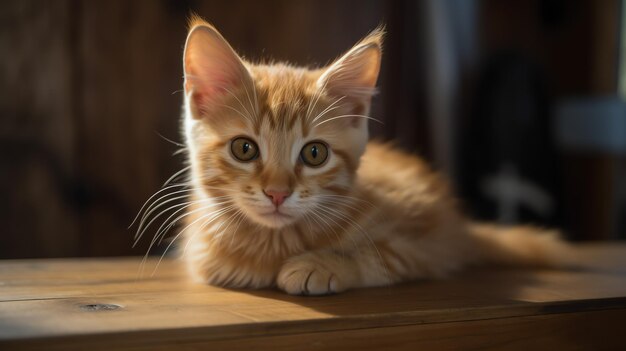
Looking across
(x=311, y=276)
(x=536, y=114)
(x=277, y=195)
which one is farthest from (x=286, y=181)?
(x=536, y=114)

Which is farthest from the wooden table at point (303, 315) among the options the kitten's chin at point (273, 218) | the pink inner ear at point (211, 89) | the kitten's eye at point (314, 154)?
the pink inner ear at point (211, 89)

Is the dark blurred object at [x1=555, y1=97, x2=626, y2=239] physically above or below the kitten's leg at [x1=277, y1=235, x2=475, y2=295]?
above

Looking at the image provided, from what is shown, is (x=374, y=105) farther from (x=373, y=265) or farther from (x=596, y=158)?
(x=596, y=158)

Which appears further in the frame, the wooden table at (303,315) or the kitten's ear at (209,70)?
the kitten's ear at (209,70)

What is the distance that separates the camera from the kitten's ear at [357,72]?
4.18 feet

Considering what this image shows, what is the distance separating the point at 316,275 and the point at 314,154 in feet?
0.77

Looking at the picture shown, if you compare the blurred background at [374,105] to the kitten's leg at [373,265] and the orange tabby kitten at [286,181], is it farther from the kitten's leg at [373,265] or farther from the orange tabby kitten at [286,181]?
Answer: the orange tabby kitten at [286,181]

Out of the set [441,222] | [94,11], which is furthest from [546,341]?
[94,11]

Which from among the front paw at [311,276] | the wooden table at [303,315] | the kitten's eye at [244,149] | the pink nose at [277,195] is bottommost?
the wooden table at [303,315]

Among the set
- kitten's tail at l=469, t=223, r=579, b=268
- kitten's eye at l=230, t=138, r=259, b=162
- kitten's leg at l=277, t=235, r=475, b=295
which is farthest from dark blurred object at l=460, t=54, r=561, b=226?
kitten's eye at l=230, t=138, r=259, b=162

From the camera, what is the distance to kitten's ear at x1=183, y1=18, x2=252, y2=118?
1.23 metres

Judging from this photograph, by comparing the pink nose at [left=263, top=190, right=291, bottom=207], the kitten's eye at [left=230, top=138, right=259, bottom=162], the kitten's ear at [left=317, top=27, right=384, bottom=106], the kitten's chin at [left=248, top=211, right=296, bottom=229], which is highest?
the kitten's ear at [left=317, top=27, right=384, bottom=106]

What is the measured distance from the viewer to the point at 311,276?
1193mm

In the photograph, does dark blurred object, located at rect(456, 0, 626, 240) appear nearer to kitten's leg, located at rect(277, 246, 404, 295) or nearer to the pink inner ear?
kitten's leg, located at rect(277, 246, 404, 295)
